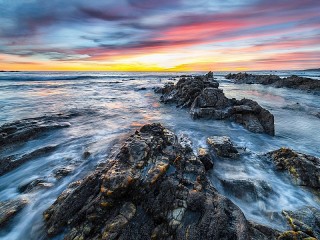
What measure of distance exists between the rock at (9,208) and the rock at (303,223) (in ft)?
17.3

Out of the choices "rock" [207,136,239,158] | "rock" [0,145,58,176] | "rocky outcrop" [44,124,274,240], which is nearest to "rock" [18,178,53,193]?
"rock" [0,145,58,176]

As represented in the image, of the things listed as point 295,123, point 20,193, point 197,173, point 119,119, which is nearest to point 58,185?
point 20,193

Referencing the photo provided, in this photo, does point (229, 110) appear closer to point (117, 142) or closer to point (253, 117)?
point (253, 117)

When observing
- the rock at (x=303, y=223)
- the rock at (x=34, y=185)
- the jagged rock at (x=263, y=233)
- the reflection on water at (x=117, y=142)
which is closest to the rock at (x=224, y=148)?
the reflection on water at (x=117, y=142)

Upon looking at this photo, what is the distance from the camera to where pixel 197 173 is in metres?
4.88

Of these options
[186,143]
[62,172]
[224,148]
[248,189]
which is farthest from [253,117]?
[62,172]

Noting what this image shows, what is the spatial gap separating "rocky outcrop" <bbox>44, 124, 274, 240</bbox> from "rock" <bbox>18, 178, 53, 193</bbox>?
1.44 m

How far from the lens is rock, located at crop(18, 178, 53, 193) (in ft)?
18.3

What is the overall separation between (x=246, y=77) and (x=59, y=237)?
52675 mm

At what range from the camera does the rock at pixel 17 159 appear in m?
6.72

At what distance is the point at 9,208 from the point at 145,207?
3.23m

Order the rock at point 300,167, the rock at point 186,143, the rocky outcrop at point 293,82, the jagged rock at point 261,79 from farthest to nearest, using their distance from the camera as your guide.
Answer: the jagged rock at point 261,79
the rocky outcrop at point 293,82
the rock at point 186,143
the rock at point 300,167

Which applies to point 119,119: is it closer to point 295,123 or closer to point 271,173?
point 271,173

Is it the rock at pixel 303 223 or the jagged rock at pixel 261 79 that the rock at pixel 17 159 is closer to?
the rock at pixel 303 223
